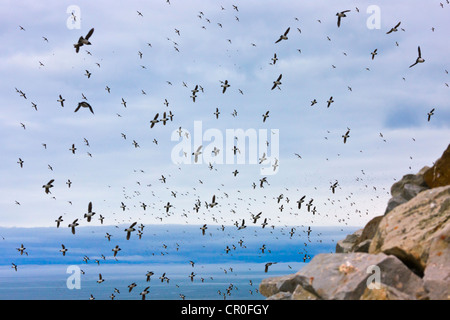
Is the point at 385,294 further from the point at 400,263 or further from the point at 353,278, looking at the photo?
the point at 400,263

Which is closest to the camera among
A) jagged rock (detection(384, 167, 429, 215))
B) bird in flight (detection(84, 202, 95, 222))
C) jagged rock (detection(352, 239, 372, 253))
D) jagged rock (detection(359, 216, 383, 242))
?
jagged rock (detection(352, 239, 372, 253))

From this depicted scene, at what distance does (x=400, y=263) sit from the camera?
18.1 meters

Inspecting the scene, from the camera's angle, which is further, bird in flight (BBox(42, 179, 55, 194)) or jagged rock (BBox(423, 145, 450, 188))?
bird in flight (BBox(42, 179, 55, 194))

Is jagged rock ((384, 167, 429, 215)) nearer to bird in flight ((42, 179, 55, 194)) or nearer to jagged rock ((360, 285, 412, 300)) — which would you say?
jagged rock ((360, 285, 412, 300))

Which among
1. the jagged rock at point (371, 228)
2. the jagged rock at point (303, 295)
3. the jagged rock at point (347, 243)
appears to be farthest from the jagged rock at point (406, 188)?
the jagged rock at point (303, 295)

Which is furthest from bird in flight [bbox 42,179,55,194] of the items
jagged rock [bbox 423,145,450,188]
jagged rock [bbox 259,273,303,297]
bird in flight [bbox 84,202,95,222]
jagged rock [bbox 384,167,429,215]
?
jagged rock [bbox 423,145,450,188]

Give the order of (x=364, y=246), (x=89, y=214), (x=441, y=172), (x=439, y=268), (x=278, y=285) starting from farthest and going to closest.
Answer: (x=89, y=214) → (x=278, y=285) → (x=364, y=246) → (x=441, y=172) → (x=439, y=268)

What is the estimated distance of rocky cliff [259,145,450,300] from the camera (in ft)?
56.3

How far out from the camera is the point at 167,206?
153 feet

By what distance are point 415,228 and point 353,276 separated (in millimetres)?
3711

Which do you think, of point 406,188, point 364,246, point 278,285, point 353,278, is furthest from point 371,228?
point 353,278

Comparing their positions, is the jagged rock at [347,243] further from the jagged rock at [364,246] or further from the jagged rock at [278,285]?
the jagged rock at [278,285]

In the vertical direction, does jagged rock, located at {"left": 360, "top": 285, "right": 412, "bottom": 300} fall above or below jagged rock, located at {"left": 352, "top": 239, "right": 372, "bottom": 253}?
below
